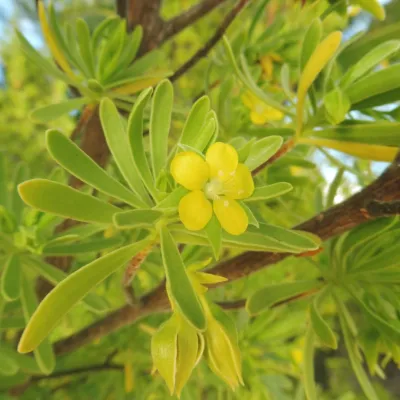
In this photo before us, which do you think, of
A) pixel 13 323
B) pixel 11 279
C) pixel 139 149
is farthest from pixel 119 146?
pixel 13 323

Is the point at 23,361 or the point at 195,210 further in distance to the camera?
the point at 23,361

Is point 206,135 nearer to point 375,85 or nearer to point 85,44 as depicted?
point 375,85

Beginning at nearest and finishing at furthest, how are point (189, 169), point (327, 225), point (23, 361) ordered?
point (189, 169) < point (327, 225) < point (23, 361)

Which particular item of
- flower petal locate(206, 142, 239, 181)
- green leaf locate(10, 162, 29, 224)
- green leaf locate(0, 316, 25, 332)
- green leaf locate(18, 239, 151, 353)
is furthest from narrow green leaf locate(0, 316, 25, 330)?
flower petal locate(206, 142, 239, 181)

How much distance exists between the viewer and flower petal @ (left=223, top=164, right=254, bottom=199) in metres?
0.26

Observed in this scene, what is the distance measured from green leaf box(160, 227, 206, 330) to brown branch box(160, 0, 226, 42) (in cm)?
35

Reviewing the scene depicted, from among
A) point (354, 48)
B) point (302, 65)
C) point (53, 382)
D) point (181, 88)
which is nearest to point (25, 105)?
point (181, 88)

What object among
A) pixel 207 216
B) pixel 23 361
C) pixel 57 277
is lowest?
pixel 23 361

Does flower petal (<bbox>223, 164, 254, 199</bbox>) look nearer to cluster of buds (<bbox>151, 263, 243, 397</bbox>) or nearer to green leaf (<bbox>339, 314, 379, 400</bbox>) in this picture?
cluster of buds (<bbox>151, 263, 243, 397</bbox>)

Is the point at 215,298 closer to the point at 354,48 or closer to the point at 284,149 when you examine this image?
the point at 284,149

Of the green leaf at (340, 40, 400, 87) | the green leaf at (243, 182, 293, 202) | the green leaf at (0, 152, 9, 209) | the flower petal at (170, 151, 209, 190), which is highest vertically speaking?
the green leaf at (340, 40, 400, 87)

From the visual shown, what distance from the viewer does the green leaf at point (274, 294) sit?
373mm

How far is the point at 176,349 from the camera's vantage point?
29 cm

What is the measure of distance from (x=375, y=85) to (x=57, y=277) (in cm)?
29
